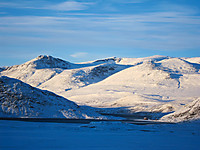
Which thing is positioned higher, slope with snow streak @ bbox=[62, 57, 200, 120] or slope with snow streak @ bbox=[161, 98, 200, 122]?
slope with snow streak @ bbox=[62, 57, 200, 120]

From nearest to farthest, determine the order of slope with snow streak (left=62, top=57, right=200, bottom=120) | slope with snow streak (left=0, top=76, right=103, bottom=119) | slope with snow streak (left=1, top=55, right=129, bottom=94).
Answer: slope with snow streak (left=0, top=76, right=103, bottom=119) < slope with snow streak (left=62, top=57, right=200, bottom=120) < slope with snow streak (left=1, top=55, right=129, bottom=94)

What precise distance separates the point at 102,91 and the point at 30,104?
5940 centimetres

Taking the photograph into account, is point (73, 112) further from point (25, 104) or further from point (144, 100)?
point (144, 100)

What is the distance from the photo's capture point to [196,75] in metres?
96.5

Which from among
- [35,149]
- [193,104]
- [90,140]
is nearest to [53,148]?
[35,149]

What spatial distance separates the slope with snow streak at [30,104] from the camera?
31.8 meters

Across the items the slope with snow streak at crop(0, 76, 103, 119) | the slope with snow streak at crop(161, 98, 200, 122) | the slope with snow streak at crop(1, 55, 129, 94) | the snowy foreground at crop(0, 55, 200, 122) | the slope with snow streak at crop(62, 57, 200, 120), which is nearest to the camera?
the slope with snow streak at crop(161, 98, 200, 122)

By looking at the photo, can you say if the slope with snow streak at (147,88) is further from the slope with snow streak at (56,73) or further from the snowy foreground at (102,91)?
the slope with snow streak at (56,73)

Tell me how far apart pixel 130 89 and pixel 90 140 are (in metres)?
75.5

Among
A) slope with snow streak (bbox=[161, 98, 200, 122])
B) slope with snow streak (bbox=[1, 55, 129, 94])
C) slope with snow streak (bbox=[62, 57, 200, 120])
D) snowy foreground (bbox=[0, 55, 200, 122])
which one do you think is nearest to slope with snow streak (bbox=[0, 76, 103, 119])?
snowy foreground (bbox=[0, 55, 200, 122])

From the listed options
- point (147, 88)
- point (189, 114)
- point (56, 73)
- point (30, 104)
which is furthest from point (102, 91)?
point (189, 114)

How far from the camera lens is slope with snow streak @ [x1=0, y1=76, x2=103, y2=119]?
104 ft

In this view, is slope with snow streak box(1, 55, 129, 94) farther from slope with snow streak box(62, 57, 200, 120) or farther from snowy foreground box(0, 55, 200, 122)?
slope with snow streak box(62, 57, 200, 120)

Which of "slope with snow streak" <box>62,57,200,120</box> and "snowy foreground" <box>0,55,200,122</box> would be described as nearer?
"snowy foreground" <box>0,55,200,122</box>
